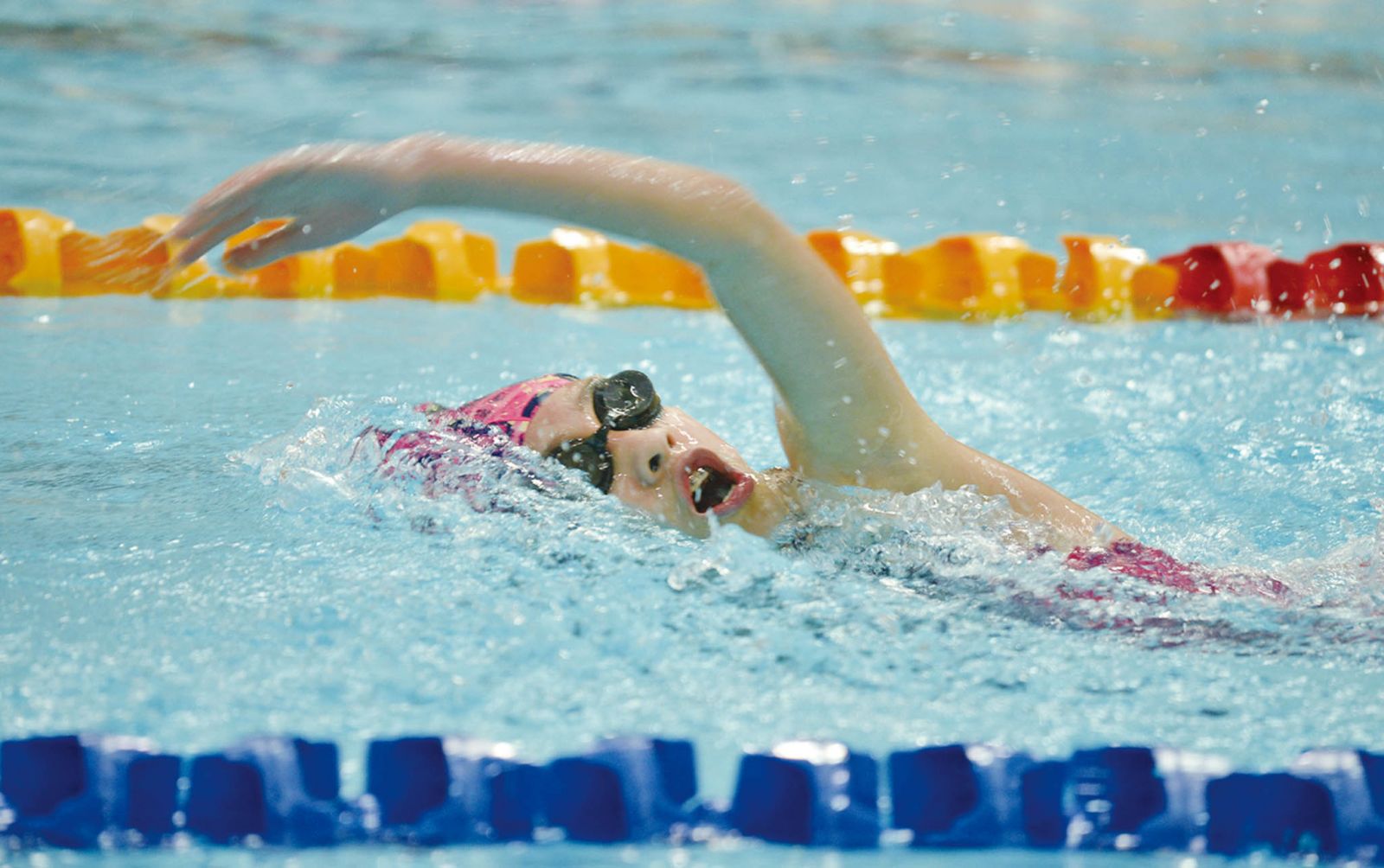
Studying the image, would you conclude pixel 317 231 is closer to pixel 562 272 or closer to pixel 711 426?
pixel 711 426

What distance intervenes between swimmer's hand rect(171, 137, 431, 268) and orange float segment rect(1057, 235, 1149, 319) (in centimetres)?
267

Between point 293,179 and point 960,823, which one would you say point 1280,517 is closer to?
point 960,823

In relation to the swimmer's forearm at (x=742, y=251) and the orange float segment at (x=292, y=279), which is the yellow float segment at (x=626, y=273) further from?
the swimmer's forearm at (x=742, y=251)

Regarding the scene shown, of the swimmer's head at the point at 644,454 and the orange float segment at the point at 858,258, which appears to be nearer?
the swimmer's head at the point at 644,454

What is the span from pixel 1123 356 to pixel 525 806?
7.82ft

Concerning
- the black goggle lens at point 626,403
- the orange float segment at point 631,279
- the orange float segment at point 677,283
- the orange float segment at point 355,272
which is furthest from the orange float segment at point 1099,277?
the black goggle lens at point 626,403

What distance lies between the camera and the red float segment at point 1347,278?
3586mm

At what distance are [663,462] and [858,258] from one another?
2.28 metres

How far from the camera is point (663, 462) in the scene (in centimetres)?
170

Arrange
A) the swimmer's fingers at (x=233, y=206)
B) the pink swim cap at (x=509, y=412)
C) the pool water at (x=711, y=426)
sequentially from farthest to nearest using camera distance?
the pink swim cap at (x=509, y=412)
the pool water at (x=711, y=426)
the swimmer's fingers at (x=233, y=206)

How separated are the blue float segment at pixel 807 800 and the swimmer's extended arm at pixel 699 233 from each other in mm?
391

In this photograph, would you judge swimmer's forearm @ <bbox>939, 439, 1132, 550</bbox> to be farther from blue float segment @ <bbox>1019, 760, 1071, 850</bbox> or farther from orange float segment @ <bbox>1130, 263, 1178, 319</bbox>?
orange float segment @ <bbox>1130, 263, 1178, 319</bbox>

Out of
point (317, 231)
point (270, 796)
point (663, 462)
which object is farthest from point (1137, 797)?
point (317, 231)

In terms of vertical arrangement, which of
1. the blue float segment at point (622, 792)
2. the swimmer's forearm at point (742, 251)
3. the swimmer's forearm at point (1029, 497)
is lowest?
the blue float segment at point (622, 792)
